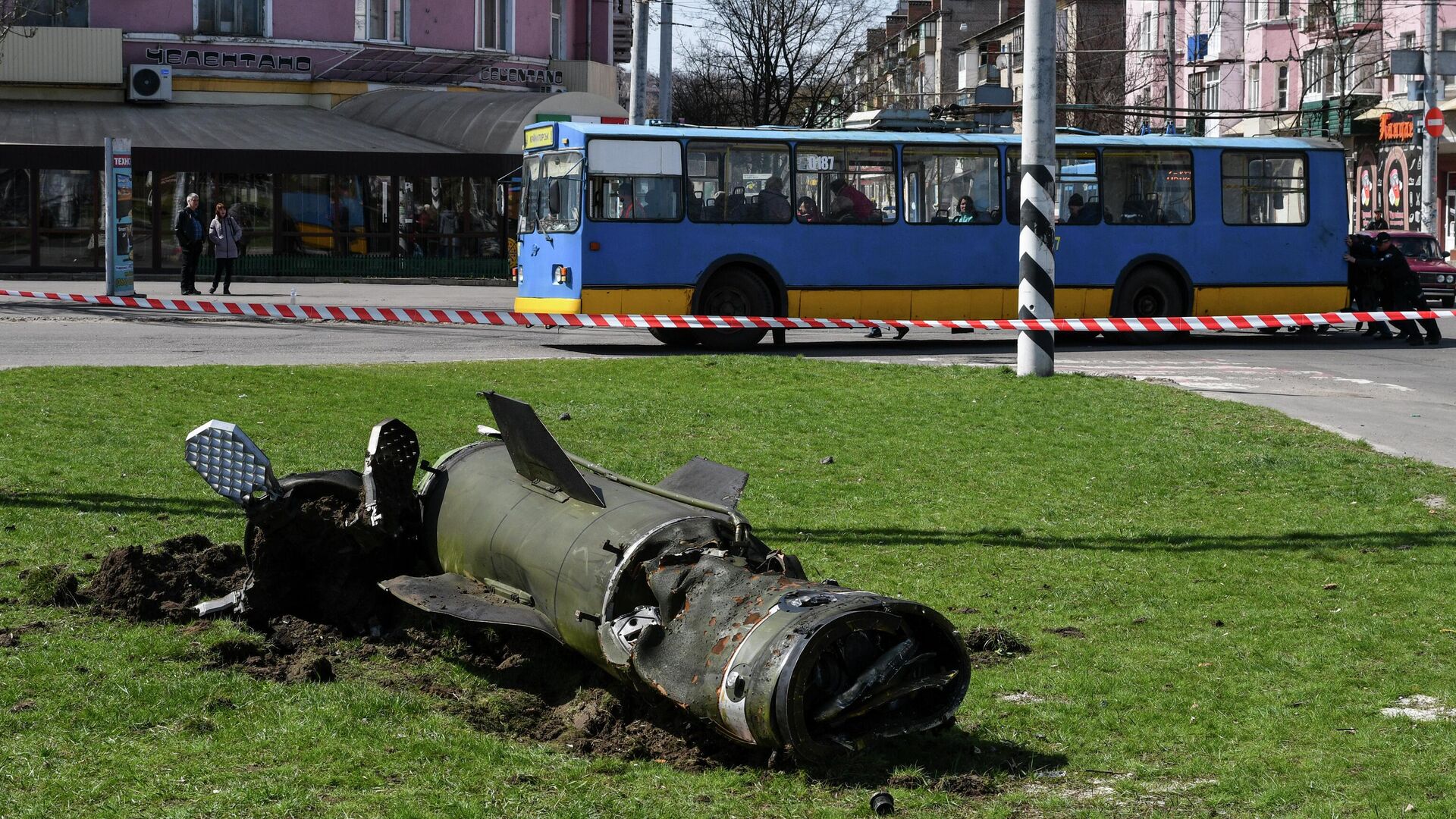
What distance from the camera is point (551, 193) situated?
20.4m

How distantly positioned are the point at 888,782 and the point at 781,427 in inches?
287

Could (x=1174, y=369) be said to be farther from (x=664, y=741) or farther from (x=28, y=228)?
(x=28, y=228)

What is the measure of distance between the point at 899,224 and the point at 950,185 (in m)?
1.01

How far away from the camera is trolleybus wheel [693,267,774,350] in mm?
20469

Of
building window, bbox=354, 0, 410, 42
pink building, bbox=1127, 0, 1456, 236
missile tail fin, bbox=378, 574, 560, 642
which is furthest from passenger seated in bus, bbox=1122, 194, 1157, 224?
building window, bbox=354, 0, 410, 42

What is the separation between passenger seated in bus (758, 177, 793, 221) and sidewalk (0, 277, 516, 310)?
770 cm

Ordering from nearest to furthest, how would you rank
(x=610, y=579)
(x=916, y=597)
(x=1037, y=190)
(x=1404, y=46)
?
(x=610, y=579) < (x=916, y=597) < (x=1037, y=190) < (x=1404, y=46)

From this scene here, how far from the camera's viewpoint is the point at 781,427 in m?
11.9

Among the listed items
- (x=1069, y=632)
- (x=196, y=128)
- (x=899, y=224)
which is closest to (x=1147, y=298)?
(x=899, y=224)

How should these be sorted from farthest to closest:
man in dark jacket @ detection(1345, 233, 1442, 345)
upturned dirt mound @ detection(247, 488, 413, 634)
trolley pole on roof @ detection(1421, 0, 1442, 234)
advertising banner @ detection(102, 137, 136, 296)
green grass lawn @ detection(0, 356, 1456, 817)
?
trolley pole on roof @ detection(1421, 0, 1442, 234), advertising banner @ detection(102, 137, 136, 296), man in dark jacket @ detection(1345, 233, 1442, 345), upturned dirt mound @ detection(247, 488, 413, 634), green grass lawn @ detection(0, 356, 1456, 817)

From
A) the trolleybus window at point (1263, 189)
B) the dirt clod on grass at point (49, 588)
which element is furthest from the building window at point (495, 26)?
the dirt clod on grass at point (49, 588)

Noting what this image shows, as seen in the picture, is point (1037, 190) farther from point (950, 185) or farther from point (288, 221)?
point (288, 221)

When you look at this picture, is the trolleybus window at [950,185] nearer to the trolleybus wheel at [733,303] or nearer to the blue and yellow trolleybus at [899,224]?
the blue and yellow trolleybus at [899,224]

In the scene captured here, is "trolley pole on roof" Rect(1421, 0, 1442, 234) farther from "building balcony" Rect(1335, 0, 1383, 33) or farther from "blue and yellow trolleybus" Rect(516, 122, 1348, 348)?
"blue and yellow trolleybus" Rect(516, 122, 1348, 348)
